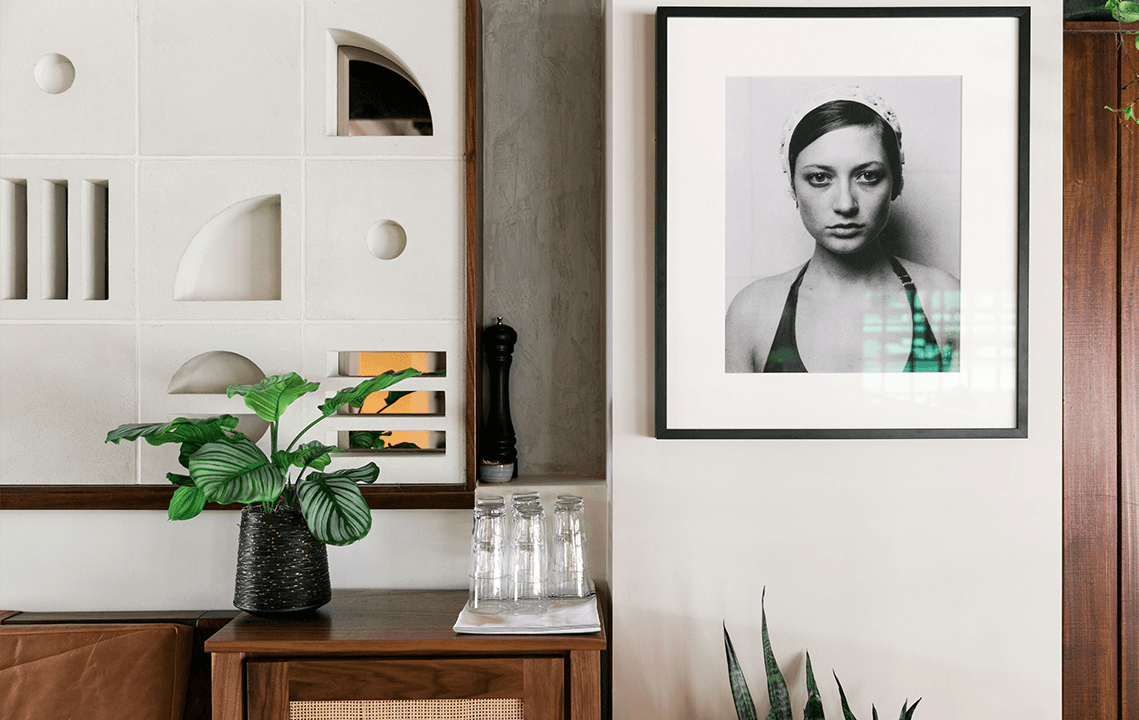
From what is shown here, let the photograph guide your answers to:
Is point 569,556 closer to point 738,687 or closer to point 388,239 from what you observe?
point 738,687

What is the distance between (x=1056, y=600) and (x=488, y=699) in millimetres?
1179

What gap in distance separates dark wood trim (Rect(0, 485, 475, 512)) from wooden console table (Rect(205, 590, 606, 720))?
0.34 m

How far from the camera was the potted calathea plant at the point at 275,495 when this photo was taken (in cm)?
137

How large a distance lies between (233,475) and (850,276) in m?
1.26

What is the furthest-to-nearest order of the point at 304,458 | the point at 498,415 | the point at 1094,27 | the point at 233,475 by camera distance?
the point at 498,415 → the point at 1094,27 → the point at 304,458 → the point at 233,475

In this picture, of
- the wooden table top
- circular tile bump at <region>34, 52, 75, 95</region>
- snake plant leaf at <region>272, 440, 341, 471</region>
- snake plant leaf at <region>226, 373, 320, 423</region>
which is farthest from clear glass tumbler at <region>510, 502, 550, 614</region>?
circular tile bump at <region>34, 52, 75, 95</region>

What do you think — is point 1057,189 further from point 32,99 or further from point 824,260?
point 32,99

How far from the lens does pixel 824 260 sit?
1.54 m

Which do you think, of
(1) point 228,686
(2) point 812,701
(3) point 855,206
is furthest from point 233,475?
(3) point 855,206

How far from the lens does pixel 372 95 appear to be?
1.76 m

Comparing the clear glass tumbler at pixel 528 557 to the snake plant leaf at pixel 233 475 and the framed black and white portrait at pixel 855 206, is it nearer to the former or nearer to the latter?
the framed black and white portrait at pixel 855 206

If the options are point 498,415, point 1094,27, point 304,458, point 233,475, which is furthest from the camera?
point 498,415

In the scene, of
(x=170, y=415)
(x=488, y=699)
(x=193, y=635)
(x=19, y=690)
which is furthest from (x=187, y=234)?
(x=488, y=699)

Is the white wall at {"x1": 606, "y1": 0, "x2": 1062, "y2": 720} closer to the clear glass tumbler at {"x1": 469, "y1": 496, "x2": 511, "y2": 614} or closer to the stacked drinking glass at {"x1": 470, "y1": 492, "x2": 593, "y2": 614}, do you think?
the stacked drinking glass at {"x1": 470, "y1": 492, "x2": 593, "y2": 614}
